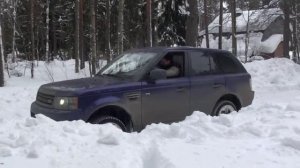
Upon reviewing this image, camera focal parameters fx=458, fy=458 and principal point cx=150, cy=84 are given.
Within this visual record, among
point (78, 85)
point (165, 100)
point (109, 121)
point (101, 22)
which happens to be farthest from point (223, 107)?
point (101, 22)

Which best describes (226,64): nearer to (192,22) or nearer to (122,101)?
(122,101)

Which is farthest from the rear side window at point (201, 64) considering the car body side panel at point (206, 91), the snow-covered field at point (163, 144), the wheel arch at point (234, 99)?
the snow-covered field at point (163, 144)

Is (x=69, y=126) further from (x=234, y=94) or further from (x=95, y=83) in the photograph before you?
(x=234, y=94)

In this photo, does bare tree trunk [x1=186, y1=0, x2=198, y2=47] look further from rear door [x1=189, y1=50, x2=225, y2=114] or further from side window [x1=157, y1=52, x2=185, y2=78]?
side window [x1=157, y1=52, x2=185, y2=78]

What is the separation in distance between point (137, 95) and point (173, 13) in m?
25.0

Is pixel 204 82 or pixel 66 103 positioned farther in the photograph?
pixel 204 82

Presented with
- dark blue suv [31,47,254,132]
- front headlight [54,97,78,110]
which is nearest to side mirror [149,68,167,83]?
dark blue suv [31,47,254,132]

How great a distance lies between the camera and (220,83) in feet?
28.8

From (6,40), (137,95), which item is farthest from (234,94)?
(6,40)

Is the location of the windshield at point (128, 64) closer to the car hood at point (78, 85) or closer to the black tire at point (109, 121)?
the car hood at point (78, 85)

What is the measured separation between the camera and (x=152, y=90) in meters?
7.69

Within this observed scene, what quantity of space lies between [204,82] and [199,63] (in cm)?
39

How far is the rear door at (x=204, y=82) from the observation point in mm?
8336

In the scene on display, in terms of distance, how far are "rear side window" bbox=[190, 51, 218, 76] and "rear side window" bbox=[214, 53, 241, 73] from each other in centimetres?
18
